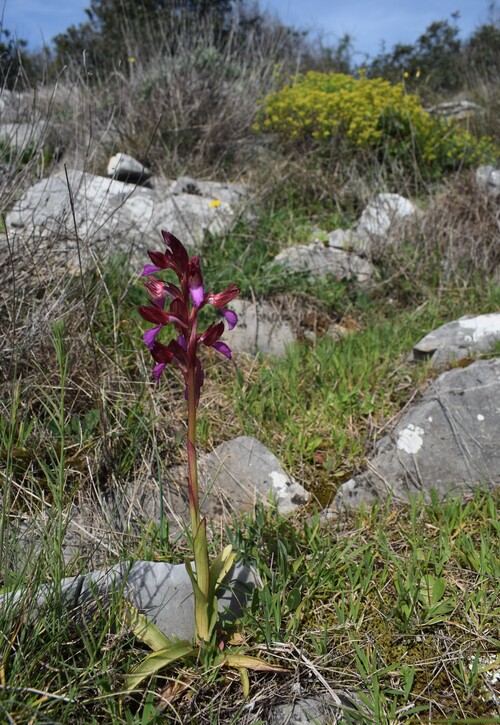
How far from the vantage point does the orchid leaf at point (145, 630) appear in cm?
165

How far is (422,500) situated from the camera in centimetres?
239

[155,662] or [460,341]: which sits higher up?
[460,341]

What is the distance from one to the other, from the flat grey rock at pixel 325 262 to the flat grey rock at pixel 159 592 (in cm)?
263

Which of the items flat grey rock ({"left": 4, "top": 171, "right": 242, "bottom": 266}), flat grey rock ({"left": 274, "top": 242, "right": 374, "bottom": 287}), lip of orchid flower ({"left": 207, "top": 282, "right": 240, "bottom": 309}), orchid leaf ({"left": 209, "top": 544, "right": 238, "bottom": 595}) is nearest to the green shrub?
flat grey rock ({"left": 4, "top": 171, "right": 242, "bottom": 266})

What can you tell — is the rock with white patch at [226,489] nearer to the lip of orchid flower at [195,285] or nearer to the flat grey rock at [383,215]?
the lip of orchid flower at [195,285]

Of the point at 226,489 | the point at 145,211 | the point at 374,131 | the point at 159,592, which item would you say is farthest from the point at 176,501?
the point at 374,131

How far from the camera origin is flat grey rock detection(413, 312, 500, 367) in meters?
3.15

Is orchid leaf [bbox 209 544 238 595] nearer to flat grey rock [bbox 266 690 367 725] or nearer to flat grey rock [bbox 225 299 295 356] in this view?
flat grey rock [bbox 266 690 367 725]

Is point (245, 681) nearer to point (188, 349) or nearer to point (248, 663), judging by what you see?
point (248, 663)

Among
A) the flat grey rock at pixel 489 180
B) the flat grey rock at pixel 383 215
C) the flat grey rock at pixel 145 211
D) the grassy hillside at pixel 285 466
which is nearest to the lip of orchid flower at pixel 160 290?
the grassy hillside at pixel 285 466

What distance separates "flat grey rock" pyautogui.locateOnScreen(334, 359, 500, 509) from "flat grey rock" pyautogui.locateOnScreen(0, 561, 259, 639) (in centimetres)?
72

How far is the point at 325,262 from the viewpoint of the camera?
170 inches

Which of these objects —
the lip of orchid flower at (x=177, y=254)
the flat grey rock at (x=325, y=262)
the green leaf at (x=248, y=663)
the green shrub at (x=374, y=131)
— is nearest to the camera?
the lip of orchid flower at (x=177, y=254)

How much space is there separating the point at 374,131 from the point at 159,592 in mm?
5066
